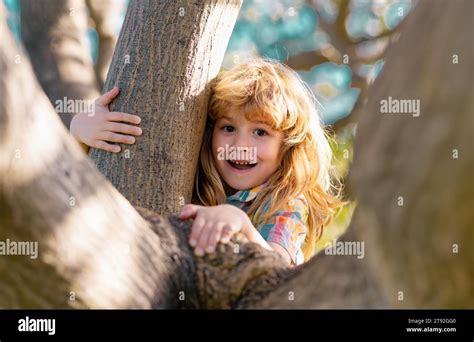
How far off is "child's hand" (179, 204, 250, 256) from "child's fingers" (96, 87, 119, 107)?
2.16ft

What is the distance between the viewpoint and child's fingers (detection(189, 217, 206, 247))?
190 centimetres

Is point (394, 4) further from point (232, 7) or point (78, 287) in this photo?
point (78, 287)

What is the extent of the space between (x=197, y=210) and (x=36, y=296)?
0.55m

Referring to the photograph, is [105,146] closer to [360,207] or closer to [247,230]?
[247,230]

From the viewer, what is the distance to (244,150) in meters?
2.78

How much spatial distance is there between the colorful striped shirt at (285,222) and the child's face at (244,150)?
5 cm

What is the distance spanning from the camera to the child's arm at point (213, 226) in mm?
1892
